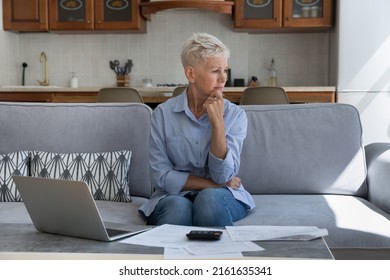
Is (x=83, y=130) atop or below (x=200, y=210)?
atop

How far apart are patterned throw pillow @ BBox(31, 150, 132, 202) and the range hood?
3.35m

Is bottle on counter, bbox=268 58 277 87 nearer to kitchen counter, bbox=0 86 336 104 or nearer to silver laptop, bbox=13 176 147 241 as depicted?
kitchen counter, bbox=0 86 336 104

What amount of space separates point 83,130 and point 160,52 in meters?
3.60

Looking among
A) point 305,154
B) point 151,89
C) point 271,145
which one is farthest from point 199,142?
point 151,89

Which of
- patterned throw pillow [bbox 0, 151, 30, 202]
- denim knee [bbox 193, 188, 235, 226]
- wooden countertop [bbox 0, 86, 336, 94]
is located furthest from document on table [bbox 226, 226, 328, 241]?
wooden countertop [bbox 0, 86, 336, 94]

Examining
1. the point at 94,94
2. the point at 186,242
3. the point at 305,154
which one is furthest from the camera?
the point at 94,94

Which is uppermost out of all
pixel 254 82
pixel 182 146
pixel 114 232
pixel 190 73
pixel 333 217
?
pixel 190 73

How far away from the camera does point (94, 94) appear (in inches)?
219

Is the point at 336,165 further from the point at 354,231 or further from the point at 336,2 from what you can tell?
the point at 336,2

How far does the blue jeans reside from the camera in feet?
6.59

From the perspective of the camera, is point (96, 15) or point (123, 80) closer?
point (96, 15)

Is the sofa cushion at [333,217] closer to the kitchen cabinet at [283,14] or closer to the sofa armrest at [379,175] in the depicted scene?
the sofa armrest at [379,175]

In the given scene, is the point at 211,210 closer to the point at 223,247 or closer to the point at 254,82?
the point at 223,247

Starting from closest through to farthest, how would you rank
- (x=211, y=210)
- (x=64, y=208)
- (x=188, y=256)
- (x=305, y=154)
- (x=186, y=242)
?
(x=188, y=256) → (x=186, y=242) → (x=64, y=208) → (x=211, y=210) → (x=305, y=154)
